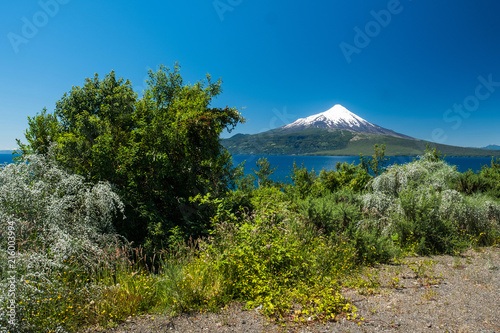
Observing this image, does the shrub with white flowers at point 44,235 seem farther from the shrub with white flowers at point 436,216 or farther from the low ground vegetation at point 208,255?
the shrub with white flowers at point 436,216

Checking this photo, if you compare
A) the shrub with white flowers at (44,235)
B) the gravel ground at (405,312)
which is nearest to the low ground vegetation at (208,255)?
the shrub with white flowers at (44,235)

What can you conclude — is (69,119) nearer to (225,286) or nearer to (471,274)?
(225,286)

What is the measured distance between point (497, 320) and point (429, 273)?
1.62 m

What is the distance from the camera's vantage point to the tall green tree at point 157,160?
6949 millimetres

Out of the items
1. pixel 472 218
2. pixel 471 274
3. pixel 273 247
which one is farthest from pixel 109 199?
pixel 472 218

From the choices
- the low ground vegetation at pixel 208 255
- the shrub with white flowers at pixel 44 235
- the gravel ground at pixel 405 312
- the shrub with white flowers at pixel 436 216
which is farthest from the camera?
the shrub with white flowers at pixel 436 216

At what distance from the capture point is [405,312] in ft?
12.3

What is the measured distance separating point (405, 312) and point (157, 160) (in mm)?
6345

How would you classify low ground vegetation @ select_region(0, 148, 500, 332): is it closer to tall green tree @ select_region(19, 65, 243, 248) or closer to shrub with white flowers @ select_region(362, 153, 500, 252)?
shrub with white flowers @ select_region(362, 153, 500, 252)

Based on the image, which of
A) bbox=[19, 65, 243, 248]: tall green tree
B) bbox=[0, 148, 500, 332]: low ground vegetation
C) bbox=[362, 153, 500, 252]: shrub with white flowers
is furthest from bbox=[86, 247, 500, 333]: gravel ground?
bbox=[19, 65, 243, 248]: tall green tree

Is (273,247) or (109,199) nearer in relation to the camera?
(273,247)

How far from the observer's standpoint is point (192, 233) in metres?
6.93

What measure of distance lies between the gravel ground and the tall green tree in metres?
3.24

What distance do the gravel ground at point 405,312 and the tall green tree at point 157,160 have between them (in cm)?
324
